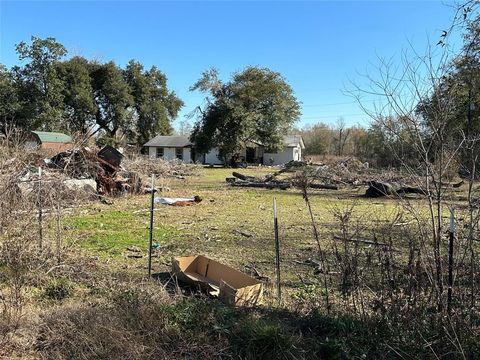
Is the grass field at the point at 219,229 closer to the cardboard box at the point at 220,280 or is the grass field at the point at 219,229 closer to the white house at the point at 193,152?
the cardboard box at the point at 220,280

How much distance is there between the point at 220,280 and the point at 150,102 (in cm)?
4719

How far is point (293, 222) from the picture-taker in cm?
1076

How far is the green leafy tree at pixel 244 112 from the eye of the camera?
41.8m

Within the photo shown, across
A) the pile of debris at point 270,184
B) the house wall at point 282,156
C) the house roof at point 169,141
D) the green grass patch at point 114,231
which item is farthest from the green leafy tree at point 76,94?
the green grass patch at point 114,231

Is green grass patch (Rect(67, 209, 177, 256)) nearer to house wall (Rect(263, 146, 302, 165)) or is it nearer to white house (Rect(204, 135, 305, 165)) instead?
white house (Rect(204, 135, 305, 165))

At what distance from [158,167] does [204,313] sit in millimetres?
20705

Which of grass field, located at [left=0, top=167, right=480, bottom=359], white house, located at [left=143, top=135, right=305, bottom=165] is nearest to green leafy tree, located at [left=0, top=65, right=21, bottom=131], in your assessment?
white house, located at [left=143, top=135, right=305, bottom=165]

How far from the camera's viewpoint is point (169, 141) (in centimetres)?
5378

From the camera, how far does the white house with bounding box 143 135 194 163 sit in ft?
174

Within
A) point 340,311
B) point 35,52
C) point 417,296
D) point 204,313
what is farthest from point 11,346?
point 35,52

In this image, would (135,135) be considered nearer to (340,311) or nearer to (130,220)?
(130,220)

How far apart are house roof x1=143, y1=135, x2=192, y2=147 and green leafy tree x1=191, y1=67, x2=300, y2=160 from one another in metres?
9.00

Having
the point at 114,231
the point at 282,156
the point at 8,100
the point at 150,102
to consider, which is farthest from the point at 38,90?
the point at 114,231

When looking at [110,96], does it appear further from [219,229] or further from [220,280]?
[220,280]
